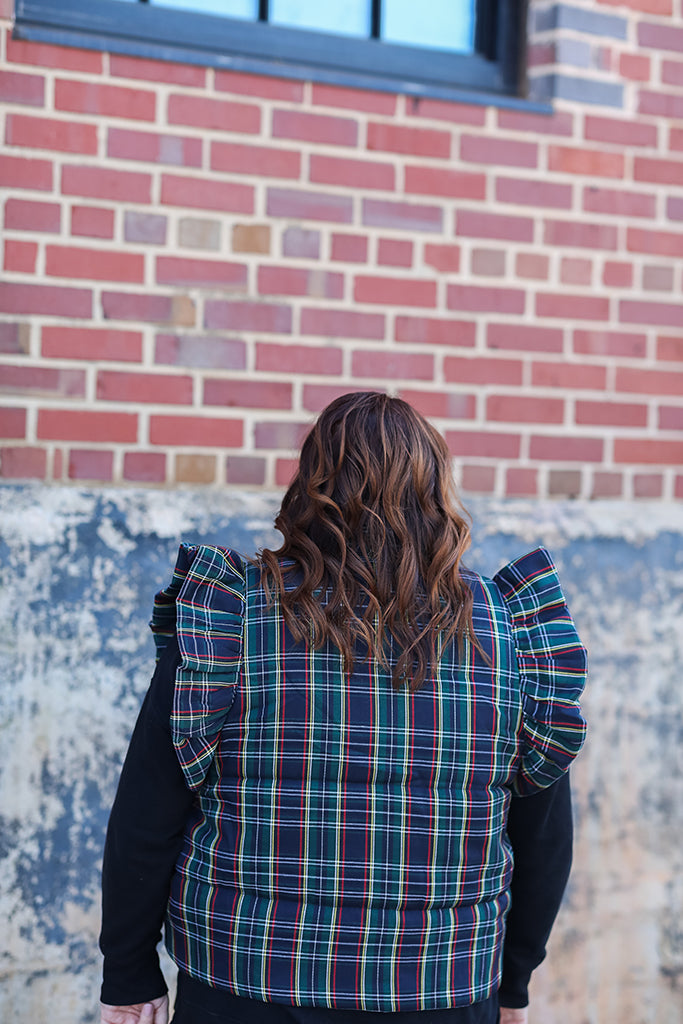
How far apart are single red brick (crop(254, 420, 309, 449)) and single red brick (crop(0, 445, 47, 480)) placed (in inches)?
21.1

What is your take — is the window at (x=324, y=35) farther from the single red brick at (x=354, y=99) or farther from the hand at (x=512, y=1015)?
the hand at (x=512, y=1015)

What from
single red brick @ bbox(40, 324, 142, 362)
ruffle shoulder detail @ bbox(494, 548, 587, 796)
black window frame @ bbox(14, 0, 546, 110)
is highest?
black window frame @ bbox(14, 0, 546, 110)

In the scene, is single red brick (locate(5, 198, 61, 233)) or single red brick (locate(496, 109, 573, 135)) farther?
single red brick (locate(496, 109, 573, 135))

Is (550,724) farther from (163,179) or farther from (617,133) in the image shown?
(617,133)

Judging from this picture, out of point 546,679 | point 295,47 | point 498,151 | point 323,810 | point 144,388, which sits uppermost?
point 295,47

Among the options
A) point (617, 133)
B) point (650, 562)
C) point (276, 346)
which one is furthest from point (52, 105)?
point (650, 562)

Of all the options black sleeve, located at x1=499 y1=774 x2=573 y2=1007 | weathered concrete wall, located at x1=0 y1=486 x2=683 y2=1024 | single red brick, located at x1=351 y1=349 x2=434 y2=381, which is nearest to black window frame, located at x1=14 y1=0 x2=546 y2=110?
single red brick, located at x1=351 y1=349 x2=434 y2=381

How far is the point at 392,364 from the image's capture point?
2.58 m

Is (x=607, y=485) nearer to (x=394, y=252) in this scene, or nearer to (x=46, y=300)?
(x=394, y=252)

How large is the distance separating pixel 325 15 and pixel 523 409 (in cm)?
121

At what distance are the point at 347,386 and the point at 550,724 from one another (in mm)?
1260

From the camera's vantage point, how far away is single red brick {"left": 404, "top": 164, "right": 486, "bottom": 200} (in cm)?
258

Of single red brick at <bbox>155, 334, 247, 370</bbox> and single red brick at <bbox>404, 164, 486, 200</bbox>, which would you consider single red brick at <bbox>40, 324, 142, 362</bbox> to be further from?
single red brick at <bbox>404, 164, 486, 200</bbox>

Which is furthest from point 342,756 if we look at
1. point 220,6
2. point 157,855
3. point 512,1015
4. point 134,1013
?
point 220,6
